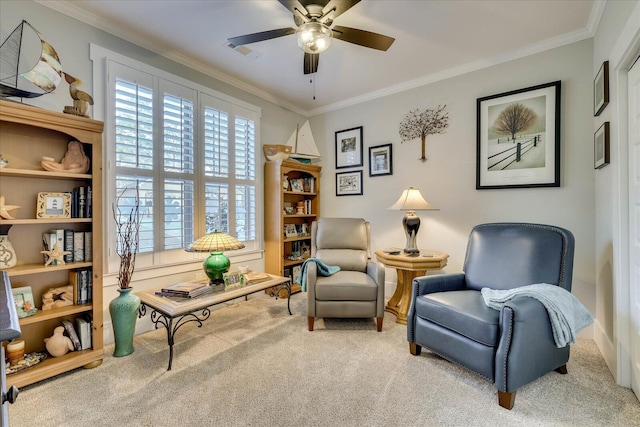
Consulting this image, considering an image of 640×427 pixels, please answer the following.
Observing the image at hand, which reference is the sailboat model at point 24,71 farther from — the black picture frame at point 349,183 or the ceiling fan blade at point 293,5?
the black picture frame at point 349,183

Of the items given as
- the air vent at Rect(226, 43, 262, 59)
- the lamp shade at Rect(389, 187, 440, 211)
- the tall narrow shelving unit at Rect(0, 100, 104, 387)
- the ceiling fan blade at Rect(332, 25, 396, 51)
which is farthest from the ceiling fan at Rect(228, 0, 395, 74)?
the lamp shade at Rect(389, 187, 440, 211)

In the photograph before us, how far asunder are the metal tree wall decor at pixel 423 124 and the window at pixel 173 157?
1.92 meters

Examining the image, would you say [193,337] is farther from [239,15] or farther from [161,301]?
[239,15]

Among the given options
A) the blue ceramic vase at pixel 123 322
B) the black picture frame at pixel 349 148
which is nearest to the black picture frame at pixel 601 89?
the black picture frame at pixel 349 148

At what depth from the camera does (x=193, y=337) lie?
8.18 ft

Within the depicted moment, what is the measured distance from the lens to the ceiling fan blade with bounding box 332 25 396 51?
1873 mm

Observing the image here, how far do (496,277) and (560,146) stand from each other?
4.55ft

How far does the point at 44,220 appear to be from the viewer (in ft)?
6.17

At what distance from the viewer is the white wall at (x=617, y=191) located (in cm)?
173

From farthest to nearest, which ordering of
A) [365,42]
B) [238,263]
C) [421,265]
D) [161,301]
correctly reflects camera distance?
[238,263] < [421,265] < [161,301] < [365,42]

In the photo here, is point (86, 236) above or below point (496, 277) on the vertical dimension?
above

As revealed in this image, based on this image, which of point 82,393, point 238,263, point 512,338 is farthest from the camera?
point 238,263

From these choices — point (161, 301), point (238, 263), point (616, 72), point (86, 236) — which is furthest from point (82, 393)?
point (616, 72)

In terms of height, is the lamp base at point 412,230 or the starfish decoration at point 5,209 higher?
the starfish decoration at point 5,209
